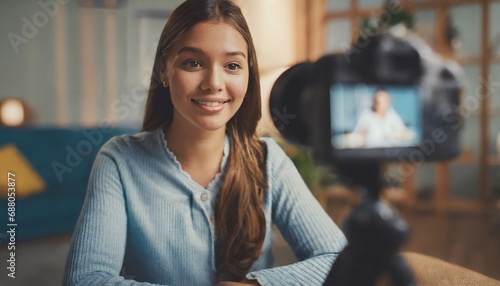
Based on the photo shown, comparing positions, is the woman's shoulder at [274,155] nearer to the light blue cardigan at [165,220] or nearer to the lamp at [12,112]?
the light blue cardigan at [165,220]

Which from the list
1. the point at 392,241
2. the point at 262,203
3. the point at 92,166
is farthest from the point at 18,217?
the point at 392,241

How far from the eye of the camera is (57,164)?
0.50 m

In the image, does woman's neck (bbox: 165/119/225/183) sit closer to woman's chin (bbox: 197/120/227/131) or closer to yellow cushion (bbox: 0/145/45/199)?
woman's chin (bbox: 197/120/227/131)

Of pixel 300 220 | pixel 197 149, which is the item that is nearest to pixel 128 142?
pixel 197 149

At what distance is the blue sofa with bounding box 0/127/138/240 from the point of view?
472 millimetres

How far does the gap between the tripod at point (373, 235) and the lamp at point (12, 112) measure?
0.97ft

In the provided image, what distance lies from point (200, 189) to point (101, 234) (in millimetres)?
93

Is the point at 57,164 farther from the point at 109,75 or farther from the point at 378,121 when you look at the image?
the point at 378,121

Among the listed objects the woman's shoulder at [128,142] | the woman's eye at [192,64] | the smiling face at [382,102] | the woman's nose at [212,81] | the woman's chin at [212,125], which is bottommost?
the woman's shoulder at [128,142]

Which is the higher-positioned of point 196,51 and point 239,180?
point 196,51

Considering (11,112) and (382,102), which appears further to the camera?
(11,112)

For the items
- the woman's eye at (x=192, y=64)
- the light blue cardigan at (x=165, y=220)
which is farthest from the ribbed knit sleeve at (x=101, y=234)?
the woman's eye at (x=192, y=64)

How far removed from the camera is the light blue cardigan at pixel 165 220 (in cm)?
44

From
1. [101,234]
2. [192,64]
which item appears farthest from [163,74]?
[101,234]
